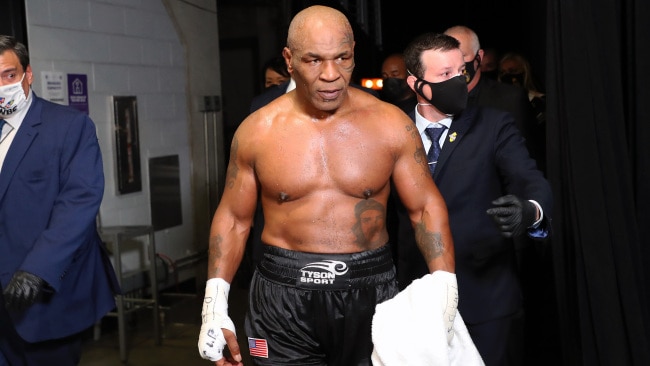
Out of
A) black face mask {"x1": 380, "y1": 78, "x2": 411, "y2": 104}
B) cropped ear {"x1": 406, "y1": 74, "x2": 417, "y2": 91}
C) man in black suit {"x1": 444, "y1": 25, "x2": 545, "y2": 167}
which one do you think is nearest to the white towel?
cropped ear {"x1": 406, "y1": 74, "x2": 417, "y2": 91}

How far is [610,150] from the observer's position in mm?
2432

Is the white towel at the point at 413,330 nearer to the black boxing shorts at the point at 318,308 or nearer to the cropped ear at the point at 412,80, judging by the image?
the black boxing shorts at the point at 318,308

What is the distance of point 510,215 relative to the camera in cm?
206

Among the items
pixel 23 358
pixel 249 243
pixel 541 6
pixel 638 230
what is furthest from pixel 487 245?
pixel 541 6

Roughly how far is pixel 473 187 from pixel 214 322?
3.18 ft

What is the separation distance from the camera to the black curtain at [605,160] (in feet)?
7.83

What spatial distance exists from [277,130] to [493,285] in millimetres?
935

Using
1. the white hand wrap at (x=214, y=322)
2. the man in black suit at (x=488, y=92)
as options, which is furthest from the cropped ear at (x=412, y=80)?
the white hand wrap at (x=214, y=322)

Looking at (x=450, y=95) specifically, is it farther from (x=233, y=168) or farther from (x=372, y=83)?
(x=372, y=83)

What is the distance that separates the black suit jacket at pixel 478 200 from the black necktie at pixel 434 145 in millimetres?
22

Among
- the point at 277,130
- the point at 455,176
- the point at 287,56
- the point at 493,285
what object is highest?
the point at 287,56

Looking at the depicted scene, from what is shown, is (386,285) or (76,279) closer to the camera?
(386,285)

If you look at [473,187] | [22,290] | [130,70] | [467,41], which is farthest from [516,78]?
[22,290]

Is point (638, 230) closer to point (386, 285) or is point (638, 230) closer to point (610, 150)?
point (610, 150)
